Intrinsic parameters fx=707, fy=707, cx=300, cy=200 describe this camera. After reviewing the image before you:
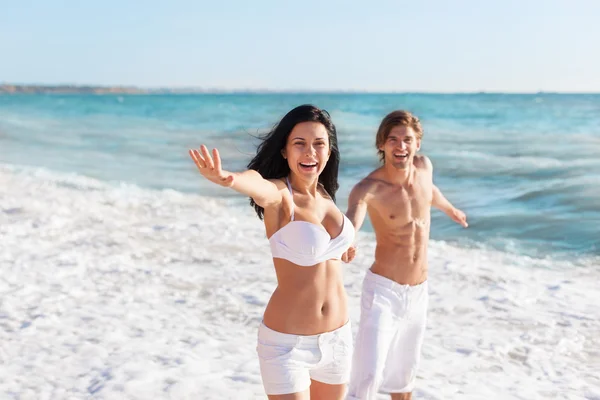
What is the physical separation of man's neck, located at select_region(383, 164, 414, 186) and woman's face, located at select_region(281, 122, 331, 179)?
1.38 m

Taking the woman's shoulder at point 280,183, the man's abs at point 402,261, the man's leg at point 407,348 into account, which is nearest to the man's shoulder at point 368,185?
the man's abs at point 402,261

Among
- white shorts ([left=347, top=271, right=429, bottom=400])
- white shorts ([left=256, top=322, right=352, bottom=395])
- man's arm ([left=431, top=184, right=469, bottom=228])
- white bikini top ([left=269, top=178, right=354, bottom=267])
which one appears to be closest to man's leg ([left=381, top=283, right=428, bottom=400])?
white shorts ([left=347, top=271, right=429, bottom=400])

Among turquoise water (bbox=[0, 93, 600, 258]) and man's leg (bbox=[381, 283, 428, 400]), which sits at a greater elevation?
man's leg (bbox=[381, 283, 428, 400])

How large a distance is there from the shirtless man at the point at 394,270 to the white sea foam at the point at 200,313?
120 centimetres

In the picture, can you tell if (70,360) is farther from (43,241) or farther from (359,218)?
(43,241)

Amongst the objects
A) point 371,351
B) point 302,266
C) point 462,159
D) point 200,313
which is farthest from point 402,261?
point 462,159

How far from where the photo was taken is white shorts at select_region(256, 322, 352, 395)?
10.9 ft

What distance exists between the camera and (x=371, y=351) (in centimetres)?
441

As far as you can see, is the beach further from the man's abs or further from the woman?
the man's abs

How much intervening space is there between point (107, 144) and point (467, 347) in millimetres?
27464

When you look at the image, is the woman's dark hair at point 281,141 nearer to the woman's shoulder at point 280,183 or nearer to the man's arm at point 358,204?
the woman's shoulder at point 280,183

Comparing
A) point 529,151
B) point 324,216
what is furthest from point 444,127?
point 324,216

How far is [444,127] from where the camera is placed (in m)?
41.6

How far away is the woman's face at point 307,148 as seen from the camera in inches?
136
